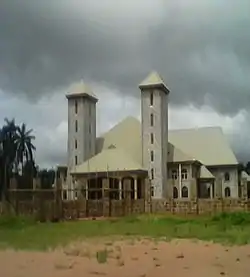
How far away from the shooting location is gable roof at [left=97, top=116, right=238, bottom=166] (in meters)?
59.2

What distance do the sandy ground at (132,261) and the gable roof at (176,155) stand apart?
141 ft

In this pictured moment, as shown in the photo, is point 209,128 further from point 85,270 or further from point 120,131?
point 85,270

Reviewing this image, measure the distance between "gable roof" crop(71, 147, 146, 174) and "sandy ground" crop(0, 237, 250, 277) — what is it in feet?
119

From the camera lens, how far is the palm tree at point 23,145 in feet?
227

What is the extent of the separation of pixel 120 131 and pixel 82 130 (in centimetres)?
440

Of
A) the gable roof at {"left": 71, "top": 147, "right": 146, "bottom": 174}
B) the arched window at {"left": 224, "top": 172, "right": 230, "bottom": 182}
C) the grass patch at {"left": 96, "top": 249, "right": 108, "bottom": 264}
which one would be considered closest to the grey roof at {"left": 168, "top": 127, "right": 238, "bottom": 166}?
the arched window at {"left": 224, "top": 172, "right": 230, "bottom": 182}

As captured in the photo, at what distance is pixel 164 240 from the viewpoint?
14578 millimetres

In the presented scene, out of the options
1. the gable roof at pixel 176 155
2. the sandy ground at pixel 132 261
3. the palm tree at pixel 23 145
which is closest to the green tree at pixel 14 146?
the palm tree at pixel 23 145

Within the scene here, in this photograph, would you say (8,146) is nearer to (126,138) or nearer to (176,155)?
(126,138)

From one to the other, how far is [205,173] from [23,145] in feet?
82.6

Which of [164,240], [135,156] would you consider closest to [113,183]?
[135,156]

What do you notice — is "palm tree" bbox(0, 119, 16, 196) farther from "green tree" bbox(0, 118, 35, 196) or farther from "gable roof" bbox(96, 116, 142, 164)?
"gable roof" bbox(96, 116, 142, 164)

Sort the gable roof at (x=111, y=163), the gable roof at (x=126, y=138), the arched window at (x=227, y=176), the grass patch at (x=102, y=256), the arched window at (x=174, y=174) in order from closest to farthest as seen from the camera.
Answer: the grass patch at (x=102, y=256) → the gable roof at (x=111, y=163) → the arched window at (x=174, y=174) → the gable roof at (x=126, y=138) → the arched window at (x=227, y=176)

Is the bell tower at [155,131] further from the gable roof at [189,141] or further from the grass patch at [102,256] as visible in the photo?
the grass patch at [102,256]
